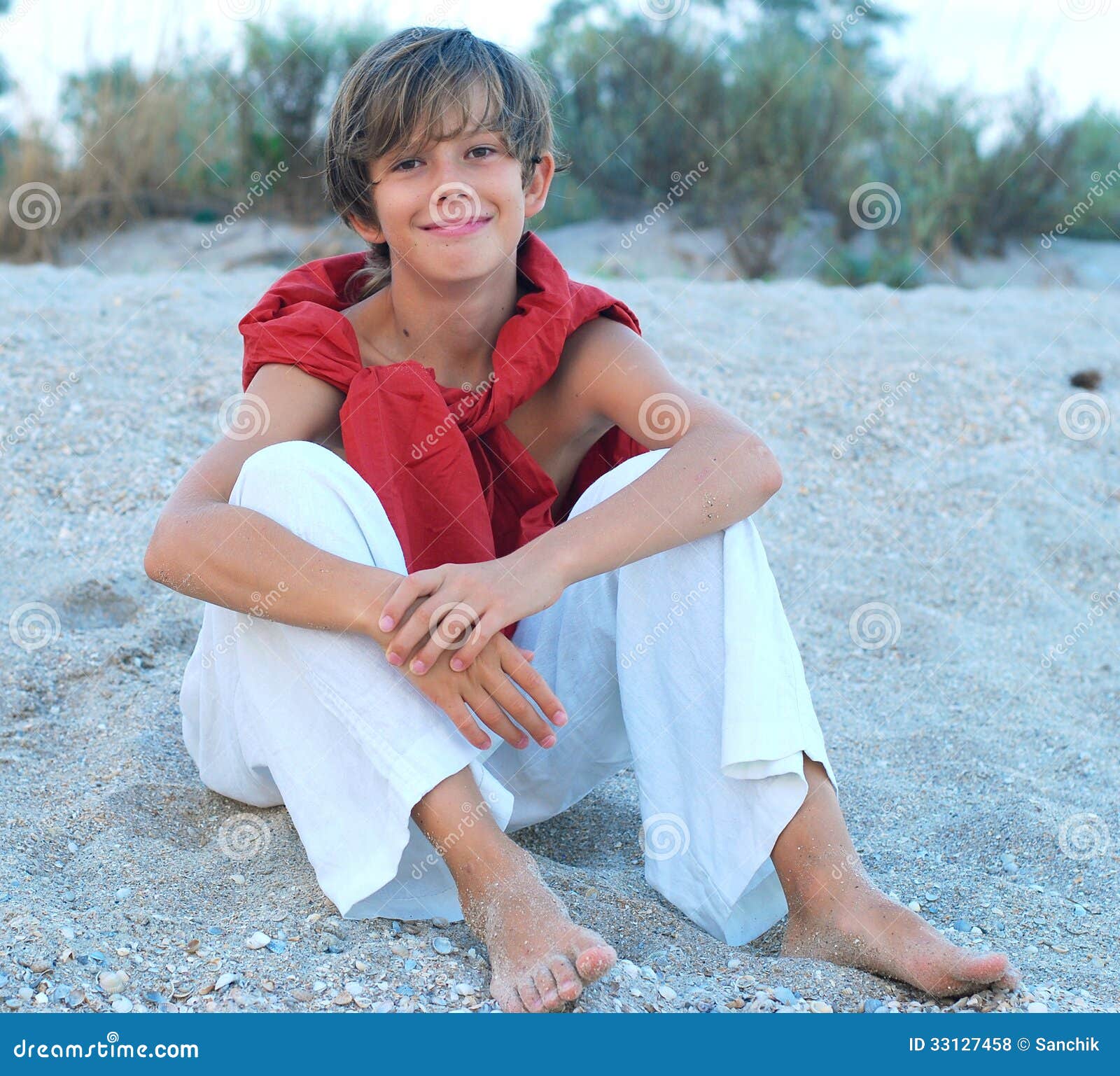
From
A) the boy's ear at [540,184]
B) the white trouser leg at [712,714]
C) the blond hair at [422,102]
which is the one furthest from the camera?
the boy's ear at [540,184]

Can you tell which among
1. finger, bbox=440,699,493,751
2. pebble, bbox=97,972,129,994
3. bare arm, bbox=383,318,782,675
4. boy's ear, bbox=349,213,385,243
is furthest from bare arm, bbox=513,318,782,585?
pebble, bbox=97,972,129,994

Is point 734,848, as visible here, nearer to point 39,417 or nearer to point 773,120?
point 39,417

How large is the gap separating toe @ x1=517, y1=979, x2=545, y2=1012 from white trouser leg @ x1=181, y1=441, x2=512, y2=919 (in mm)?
231

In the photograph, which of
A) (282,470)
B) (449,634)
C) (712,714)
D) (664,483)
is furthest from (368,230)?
(712,714)

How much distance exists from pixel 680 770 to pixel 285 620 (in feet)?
2.00

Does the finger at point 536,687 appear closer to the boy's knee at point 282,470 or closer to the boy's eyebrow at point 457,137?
the boy's knee at point 282,470

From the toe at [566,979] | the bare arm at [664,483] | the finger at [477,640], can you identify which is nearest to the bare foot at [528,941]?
the toe at [566,979]

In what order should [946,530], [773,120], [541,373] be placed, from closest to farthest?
1. [541,373]
2. [946,530]
3. [773,120]

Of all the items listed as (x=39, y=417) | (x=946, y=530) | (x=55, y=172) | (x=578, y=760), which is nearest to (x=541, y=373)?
(x=578, y=760)

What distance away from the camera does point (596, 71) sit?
721 cm

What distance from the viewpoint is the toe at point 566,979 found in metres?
1.47

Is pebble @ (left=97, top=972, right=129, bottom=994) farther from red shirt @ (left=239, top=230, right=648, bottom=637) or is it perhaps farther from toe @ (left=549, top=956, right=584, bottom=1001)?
red shirt @ (left=239, top=230, right=648, bottom=637)

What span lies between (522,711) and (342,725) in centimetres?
24

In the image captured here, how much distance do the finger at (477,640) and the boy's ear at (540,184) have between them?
85 cm
